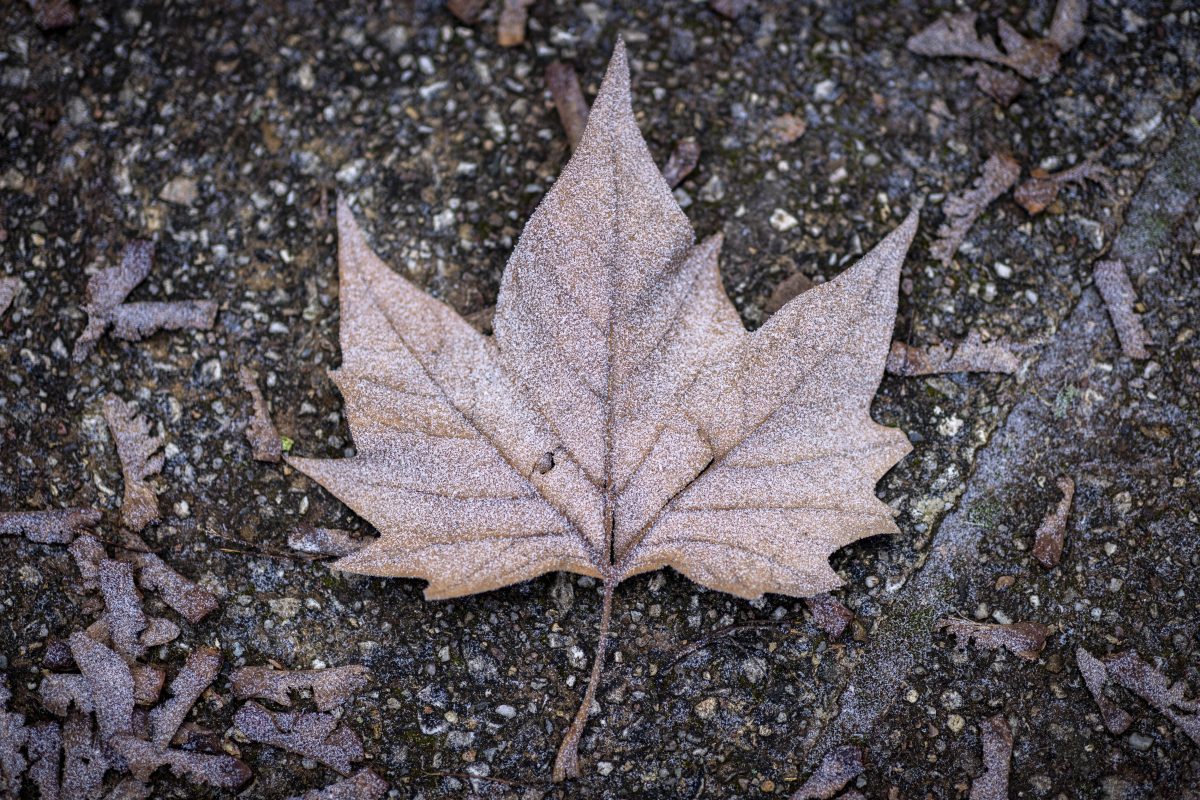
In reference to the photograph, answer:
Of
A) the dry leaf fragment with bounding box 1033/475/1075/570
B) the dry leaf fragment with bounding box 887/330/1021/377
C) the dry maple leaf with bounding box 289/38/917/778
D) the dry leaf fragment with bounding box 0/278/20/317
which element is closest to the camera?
the dry maple leaf with bounding box 289/38/917/778

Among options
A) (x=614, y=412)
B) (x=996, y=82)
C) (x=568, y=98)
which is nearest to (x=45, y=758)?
(x=614, y=412)

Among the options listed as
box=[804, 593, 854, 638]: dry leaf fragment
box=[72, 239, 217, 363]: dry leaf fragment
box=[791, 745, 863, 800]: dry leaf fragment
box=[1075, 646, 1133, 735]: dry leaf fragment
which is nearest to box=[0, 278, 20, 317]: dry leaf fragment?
box=[72, 239, 217, 363]: dry leaf fragment

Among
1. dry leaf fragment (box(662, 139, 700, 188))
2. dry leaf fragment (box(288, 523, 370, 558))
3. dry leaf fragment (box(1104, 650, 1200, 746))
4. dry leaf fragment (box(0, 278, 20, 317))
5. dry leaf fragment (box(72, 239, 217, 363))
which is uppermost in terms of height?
dry leaf fragment (box(662, 139, 700, 188))

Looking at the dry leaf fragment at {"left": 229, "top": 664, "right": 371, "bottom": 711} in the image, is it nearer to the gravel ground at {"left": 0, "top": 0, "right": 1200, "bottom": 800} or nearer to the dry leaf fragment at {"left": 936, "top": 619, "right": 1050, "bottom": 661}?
the gravel ground at {"left": 0, "top": 0, "right": 1200, "bottom": 800}

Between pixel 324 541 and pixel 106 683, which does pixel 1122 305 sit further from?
pixel 106 683

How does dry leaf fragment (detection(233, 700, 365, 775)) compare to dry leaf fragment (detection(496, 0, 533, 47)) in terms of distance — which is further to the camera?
dry leaf fragment (detection(496, 0, 533, 47))

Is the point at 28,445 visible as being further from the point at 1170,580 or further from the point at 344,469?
the point at 1170,580
